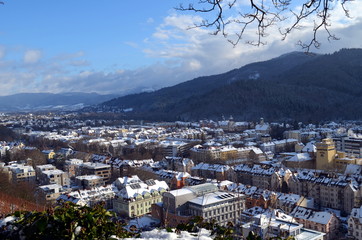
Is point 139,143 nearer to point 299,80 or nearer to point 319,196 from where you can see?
point 319,196

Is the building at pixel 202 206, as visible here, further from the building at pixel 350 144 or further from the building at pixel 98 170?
the building at pixel 350 144

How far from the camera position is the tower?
2195 cm

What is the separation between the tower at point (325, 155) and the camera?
22.0 m

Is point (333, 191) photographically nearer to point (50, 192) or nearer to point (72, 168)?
point (50, 192)

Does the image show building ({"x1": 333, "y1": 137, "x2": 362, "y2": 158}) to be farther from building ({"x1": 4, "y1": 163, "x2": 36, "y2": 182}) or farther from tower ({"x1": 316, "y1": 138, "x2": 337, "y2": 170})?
building ({"x1": 4, "y1": 163, "x2": 36, "y2": 182})

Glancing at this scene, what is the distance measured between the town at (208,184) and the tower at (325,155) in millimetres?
59

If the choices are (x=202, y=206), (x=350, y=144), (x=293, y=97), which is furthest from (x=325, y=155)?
(x=293, y=97)

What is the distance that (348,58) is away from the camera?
3484 inches

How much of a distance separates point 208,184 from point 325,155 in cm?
1070

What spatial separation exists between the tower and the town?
0.19 ft

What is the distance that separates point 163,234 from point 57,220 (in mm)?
684

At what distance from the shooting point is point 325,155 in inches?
870

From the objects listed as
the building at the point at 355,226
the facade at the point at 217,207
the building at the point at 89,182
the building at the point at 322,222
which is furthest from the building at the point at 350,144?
the building at the point at 89,182

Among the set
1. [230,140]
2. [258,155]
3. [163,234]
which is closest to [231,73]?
[230,140]
